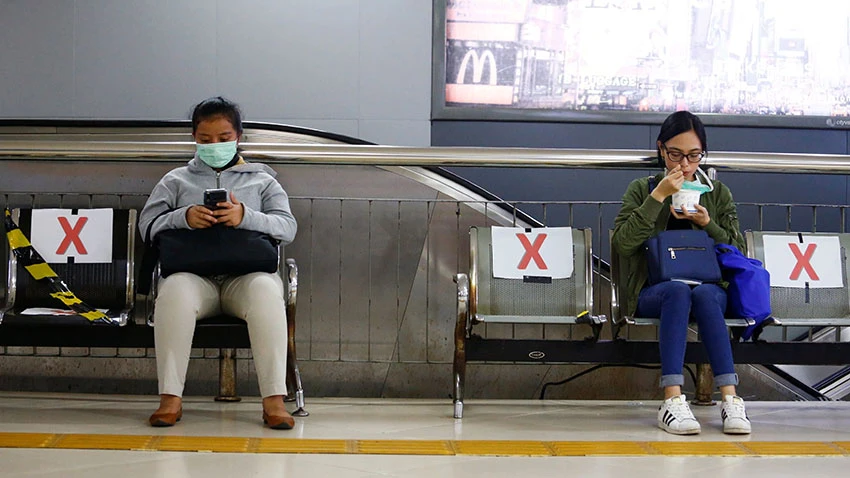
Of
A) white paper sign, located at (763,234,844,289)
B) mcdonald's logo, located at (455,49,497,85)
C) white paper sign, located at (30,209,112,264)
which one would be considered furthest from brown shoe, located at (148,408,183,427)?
mcdonald's logo, located at (455,49,497,85)

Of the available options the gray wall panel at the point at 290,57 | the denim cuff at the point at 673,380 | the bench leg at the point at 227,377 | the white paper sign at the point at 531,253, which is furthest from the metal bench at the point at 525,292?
the gray wall panel at the point at 290,57

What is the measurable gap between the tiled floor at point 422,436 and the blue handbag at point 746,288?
18.7 inches

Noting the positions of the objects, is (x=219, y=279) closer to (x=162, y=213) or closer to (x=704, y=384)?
(x=162, y=213)

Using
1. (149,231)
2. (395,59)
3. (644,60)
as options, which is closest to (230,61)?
(395,59)

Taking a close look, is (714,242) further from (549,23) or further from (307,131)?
(549,23)

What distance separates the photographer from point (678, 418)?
383 cm

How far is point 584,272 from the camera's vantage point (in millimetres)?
4539

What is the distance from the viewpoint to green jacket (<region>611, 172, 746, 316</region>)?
419cm

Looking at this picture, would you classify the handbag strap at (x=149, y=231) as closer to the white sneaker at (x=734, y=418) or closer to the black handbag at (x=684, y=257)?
the black handbag at (x=684, y=257)

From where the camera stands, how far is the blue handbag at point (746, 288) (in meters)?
4.11

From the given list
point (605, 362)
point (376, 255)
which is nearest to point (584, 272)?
point (605, 362)

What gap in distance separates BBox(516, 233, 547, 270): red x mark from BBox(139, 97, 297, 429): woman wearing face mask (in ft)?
3.50

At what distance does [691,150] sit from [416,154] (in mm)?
1252

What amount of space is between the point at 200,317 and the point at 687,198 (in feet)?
6.95
